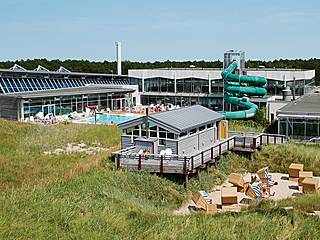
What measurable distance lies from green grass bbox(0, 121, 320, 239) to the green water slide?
13.2 metres

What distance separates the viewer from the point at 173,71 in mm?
39188

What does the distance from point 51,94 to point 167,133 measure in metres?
15.8

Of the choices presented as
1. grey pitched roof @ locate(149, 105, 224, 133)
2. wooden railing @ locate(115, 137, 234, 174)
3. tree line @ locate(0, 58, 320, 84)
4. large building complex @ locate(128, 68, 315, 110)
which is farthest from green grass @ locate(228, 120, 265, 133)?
tree line @ locate(0, 58, 320, 84)

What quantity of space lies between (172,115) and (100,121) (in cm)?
1247

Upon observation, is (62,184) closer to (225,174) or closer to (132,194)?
(132,194)

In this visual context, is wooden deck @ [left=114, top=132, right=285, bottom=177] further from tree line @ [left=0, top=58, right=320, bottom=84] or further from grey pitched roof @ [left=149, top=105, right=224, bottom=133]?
tree line @ [left=0, top=58, right=320, bottom=84]

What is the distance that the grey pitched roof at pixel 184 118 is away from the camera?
17609 millimetres

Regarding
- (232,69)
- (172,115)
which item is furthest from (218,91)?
(172,115)

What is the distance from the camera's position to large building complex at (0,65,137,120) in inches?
1150

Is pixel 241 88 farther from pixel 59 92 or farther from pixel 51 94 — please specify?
pixel 51 94

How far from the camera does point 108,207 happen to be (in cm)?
1201

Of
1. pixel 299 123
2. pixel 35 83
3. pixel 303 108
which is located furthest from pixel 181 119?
pixel 35 83

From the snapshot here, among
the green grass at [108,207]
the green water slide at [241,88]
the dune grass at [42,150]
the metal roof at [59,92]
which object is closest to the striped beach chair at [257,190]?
the green grass at [108,207]

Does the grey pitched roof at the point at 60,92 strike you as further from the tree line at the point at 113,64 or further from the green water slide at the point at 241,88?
the tree line at the point at 113,64
